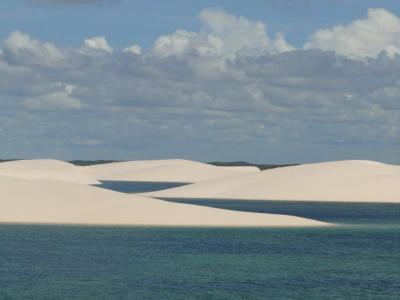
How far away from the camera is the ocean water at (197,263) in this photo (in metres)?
41.1

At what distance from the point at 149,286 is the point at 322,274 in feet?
31.0

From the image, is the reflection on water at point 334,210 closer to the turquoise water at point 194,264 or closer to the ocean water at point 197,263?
the ocean water at point 197,263

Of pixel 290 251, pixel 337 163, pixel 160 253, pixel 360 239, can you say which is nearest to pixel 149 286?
pixel 160 253

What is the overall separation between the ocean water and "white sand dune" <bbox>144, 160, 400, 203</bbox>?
53542mm

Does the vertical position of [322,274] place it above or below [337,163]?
below

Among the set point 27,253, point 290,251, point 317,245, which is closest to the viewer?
point 27,253

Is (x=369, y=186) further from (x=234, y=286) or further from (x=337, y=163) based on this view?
(x=234, y=286)

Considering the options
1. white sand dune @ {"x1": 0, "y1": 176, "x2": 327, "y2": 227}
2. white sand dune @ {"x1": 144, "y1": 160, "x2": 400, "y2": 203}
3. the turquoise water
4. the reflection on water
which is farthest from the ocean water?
white sand dune @ {"x1": 144, "y1": 160, "x2": 400, "y2": 203}

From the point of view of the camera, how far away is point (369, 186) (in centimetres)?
13400

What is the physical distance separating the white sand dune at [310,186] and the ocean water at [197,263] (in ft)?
176

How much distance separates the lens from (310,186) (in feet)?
440

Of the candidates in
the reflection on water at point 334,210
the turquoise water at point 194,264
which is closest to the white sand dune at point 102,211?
the turquoise water at point 194,264

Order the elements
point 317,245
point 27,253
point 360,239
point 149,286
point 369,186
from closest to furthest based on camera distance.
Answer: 1. point 149,286
2. point 27,253
3. point 317,245
4. point 360,239
5. point 369,186

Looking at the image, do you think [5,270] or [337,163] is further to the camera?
[337,163]
